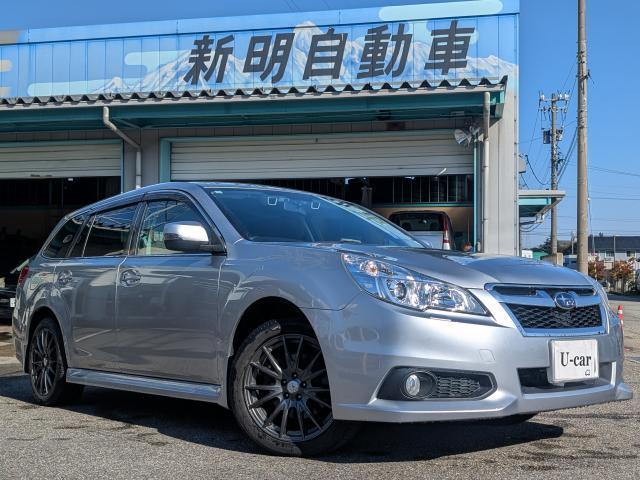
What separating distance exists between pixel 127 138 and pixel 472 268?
11.2 metres

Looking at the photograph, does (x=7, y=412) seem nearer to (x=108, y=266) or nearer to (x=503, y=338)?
(x=108, y=266)

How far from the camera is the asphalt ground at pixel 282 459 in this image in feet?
12.7

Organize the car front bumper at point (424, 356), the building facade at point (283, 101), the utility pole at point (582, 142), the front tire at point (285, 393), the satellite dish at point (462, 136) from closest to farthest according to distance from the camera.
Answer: the car front bumper at point (424, 356), the front tire at point (285, 393), the building facade at point (283, 101), the satellite dish at point (462, 136), the utility pole at point (582, 142)

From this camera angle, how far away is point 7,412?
569cm

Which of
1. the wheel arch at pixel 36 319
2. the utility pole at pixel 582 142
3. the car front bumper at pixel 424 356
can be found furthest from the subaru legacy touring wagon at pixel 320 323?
the utility pole at pixel 582 142

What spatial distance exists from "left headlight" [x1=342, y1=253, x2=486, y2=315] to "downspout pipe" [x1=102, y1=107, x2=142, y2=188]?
1041cm

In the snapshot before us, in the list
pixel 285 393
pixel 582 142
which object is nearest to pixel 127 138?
pixel 582 142

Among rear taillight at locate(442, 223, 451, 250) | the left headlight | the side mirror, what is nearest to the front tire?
the left headlight

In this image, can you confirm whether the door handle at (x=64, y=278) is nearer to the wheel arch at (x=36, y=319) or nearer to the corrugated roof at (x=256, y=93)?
the wheel arch at (x=36, y=319)

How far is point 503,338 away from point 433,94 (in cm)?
907

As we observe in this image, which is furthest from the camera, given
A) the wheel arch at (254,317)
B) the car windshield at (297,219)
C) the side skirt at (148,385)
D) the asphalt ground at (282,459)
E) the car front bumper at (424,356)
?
the car windshield at (297,219)

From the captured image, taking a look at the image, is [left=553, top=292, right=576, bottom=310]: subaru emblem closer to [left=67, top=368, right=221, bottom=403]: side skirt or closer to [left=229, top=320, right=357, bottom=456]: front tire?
[left=229, top=320, right=357, bottom=456]: front tire

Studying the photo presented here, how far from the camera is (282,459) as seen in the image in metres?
4.07

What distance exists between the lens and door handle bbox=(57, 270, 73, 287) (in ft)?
19.1
